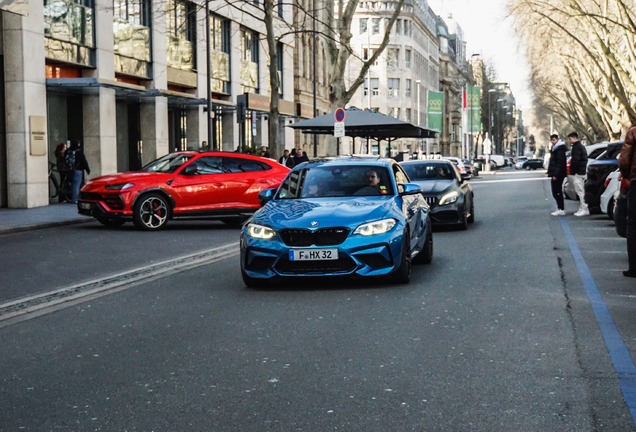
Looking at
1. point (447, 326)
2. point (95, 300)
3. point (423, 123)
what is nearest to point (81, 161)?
point (95, 300)

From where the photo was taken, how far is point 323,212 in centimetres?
990

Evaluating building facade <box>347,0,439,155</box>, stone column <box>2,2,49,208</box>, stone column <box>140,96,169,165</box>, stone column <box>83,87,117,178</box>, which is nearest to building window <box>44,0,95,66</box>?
stone column <box>2,2,49,208</box>

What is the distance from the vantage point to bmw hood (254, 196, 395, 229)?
9.66m

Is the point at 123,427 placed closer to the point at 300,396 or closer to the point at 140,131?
the point at 300,396

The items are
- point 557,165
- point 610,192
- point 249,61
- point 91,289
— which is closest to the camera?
point 91,289

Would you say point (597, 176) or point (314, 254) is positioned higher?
point (597, 176)

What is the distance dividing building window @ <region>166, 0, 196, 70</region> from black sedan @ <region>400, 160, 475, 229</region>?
1715 cm

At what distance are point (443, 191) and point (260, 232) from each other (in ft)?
26.2

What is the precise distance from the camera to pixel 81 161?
26.5 m

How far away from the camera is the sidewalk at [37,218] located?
18.7 meters

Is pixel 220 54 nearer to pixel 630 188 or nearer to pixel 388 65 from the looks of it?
pixel 630 188

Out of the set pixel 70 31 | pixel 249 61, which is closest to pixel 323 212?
pixel 70 31

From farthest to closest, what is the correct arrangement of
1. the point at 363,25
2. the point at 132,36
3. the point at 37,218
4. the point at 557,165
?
1. the point at 363,25
2. the point at 132,36
3. the point at 37,218
4. the point at 557,165

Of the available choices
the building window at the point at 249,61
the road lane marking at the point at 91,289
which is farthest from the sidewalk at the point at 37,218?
the building window at the point at 249,61
